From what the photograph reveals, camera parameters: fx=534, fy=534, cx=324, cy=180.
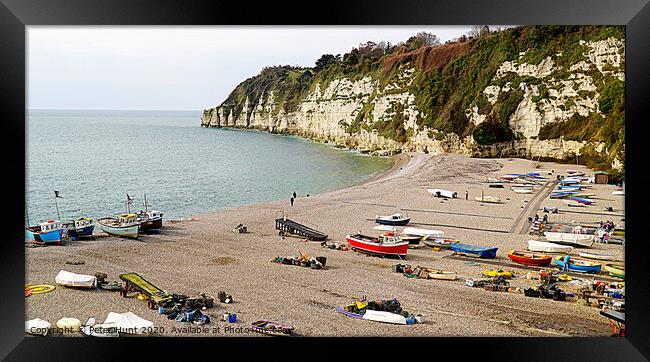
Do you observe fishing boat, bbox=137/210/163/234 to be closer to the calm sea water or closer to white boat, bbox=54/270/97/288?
the calm sea water

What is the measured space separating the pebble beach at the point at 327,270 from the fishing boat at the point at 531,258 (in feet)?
0.58

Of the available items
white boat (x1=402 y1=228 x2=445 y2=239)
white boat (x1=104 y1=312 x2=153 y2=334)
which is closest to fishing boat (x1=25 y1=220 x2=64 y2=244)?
white boat (x1=104 y1=312 x2=153 y2=334)

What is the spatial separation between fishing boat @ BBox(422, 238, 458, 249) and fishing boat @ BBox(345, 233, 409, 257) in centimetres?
76

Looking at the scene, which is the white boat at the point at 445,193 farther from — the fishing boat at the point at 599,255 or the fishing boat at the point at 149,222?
the fishing boat at the point at 149,222

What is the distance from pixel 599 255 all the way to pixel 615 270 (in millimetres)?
858

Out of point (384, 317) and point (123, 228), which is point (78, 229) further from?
point (384, 317)

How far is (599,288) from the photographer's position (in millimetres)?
6605

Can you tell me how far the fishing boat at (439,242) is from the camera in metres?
8.87

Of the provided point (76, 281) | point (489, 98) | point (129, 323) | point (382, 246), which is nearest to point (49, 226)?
point (76, 281)

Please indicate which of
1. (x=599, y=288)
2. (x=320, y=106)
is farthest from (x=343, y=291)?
(x=320, y=106)

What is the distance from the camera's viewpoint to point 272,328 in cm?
546

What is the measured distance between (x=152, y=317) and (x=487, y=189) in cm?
1061
